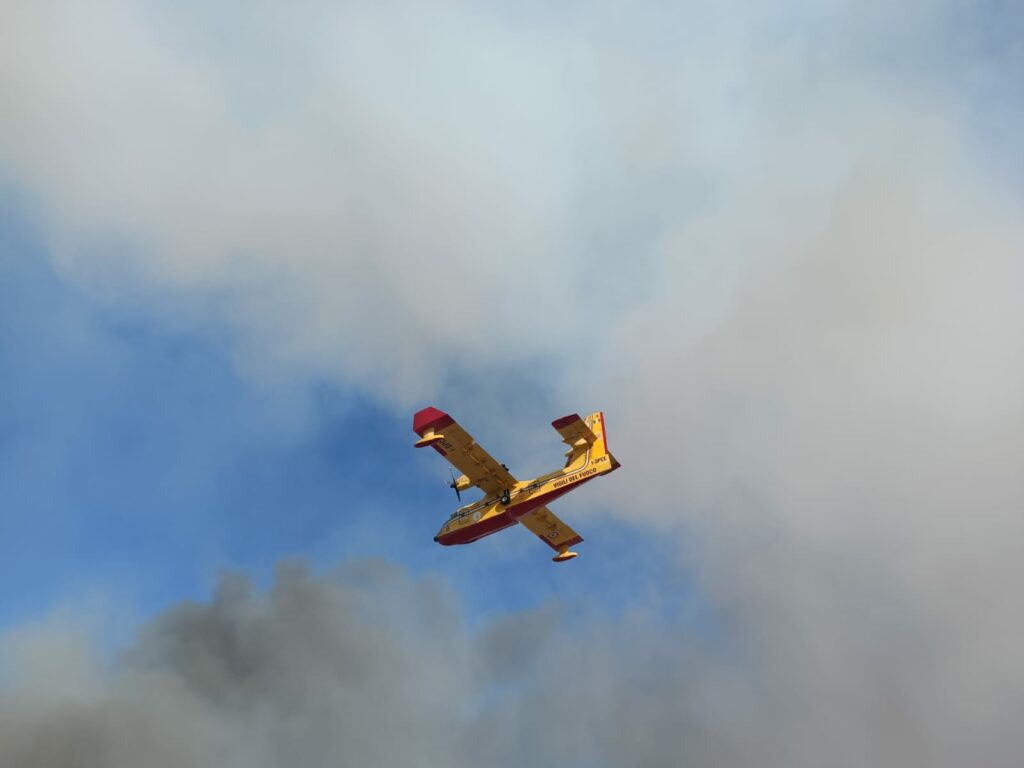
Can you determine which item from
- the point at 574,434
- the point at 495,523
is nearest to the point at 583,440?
the point at 574,434

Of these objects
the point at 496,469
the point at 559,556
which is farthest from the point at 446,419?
the point at 559,556

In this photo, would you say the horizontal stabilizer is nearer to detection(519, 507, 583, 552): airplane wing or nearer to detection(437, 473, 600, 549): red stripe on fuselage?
detection(437, 473, 600, 549): red stripe on fuselage

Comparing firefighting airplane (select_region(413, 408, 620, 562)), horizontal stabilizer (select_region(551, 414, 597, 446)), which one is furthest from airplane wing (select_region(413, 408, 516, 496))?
horizontal stabilizer (select_region(551, 414, 597, 446))

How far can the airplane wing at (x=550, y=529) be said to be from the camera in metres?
110

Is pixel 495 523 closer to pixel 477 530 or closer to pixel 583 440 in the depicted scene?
pixel 477 530

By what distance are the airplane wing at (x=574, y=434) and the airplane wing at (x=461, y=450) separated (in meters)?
6.13

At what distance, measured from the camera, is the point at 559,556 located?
112 meters

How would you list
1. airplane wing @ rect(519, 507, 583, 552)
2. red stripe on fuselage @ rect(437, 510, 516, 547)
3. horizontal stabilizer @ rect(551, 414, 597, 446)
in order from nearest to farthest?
horizontal stabilizer @ rect(551, 414, 597, 446)
red stripe on fuselage @ rect(437, 510, 516, 547)
airplane wing @ rect(519, 507, 583, 552)

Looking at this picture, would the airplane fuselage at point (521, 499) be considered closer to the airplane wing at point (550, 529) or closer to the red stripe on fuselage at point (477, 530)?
the red stripe on fuselage at point (477, 530)

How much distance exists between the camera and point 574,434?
97.3 m

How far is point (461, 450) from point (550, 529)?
1760cm

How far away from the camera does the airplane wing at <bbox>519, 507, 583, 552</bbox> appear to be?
110 m

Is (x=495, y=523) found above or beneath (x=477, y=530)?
beneath

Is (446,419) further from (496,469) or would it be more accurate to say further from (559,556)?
(559,556)
